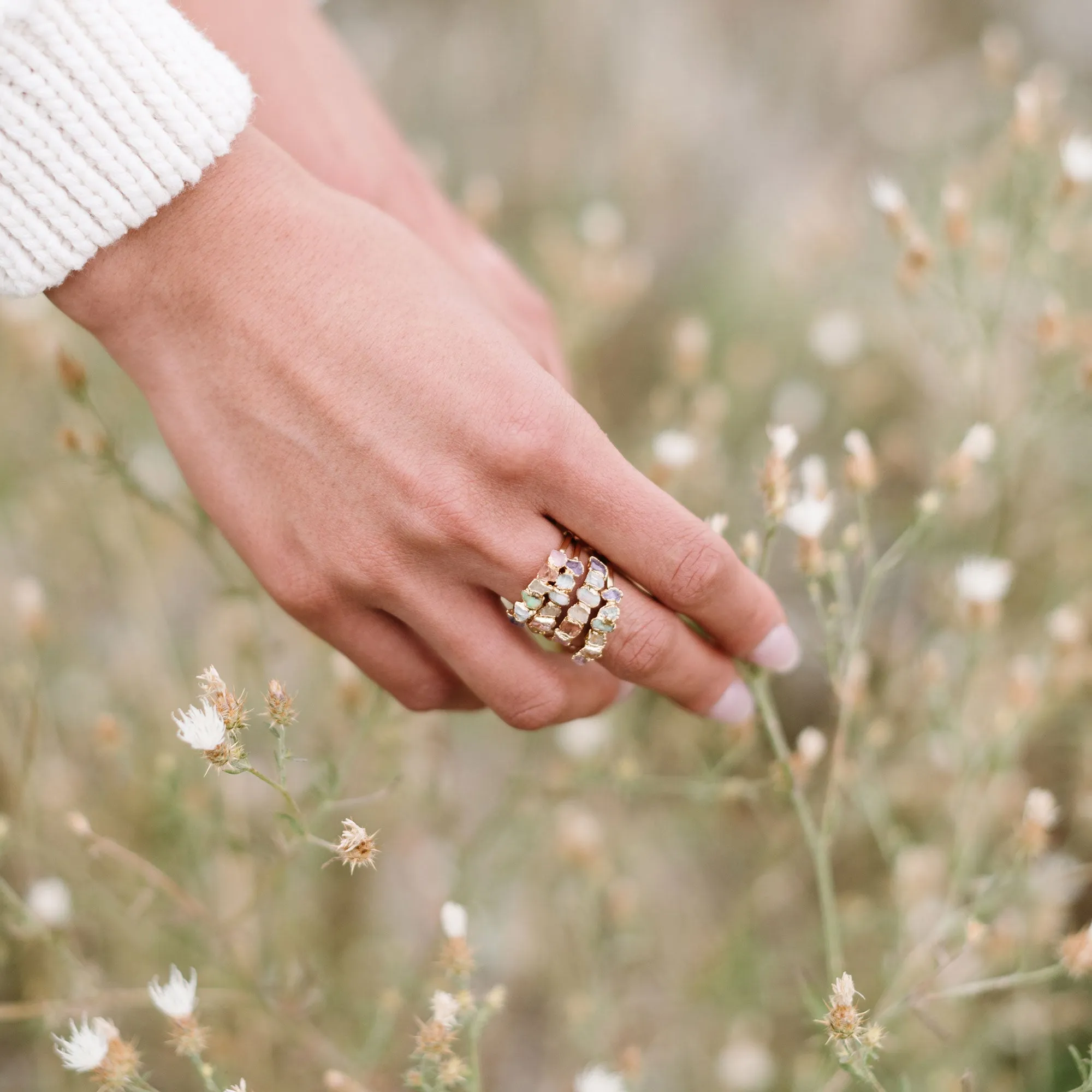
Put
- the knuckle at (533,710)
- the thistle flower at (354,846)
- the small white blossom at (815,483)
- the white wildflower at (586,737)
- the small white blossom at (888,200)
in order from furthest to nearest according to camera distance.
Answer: the white wildflower at (586,737)
the small white blossom at (888,200)
the small white blossom at (815,483)
the knuckle at (533,710)
the thistle flower at (354,846)

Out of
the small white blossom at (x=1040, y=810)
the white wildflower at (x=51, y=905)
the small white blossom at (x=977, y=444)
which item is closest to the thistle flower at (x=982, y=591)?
the small white blossom at (x=977, y=444)

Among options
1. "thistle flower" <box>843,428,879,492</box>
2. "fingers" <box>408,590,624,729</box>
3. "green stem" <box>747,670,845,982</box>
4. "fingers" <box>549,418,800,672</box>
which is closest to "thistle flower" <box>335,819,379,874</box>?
"fingers" <box>408,590,624,729</box>

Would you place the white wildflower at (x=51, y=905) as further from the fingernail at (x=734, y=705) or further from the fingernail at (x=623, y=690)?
the fingernail at (x=734, y=705)

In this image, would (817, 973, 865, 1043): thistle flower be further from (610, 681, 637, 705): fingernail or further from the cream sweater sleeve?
the cream sweater sleeve

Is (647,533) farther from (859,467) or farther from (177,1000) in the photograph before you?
(177,1000)

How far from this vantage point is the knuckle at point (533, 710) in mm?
1146

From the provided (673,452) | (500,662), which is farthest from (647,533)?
(673,452)

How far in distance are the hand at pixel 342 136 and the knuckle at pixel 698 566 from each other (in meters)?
0.35

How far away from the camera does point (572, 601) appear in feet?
3.50

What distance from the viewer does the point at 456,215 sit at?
5.29 ft

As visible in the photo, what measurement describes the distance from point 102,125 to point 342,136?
0.49m

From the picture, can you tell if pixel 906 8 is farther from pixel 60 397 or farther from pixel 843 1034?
pixel 843 1034

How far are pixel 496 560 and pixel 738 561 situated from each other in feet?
0.91

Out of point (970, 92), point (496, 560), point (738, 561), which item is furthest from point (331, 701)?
point (970, 92)
